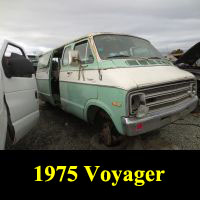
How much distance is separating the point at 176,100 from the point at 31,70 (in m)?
2.41

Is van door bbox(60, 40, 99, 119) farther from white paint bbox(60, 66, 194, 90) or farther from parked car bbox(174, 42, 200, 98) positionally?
parked car bbox(174, 42, 200, 98)

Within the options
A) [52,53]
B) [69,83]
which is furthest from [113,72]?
[52,53]

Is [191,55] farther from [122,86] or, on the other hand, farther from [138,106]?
[122,86]

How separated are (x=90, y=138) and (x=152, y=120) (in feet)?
5.53

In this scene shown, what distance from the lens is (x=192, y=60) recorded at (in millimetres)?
5711

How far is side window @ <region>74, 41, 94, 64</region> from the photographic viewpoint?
10.8 feet

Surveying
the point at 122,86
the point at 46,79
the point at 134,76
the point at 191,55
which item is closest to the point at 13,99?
the point at 122,86

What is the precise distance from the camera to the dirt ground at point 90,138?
11.2ft

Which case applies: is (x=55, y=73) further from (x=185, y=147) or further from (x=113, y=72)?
(x=185, y=147)

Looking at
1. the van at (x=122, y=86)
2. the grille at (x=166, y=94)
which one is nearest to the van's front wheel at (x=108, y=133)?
the van at (x=122, y=86)

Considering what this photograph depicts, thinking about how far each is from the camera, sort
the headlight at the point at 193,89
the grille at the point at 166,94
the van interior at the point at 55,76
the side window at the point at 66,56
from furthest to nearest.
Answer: the van interior at the point at 55,76 → the side window at the point at 66,56 → the headlight at the point at 193,89 → the grille at the point at 166,94

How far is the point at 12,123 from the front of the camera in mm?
2443

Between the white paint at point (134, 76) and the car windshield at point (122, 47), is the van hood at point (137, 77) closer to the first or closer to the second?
the white paint at point (134, 76)

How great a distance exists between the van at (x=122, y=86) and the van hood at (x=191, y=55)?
1.81 m
